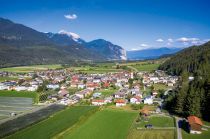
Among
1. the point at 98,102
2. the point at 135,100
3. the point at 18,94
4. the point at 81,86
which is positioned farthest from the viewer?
the point at 81,86

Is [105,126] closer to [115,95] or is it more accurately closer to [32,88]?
[115,95]

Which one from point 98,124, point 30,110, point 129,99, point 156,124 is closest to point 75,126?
point 98,124

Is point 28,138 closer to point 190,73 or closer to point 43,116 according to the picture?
point 43,116

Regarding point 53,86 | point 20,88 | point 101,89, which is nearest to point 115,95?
point 101,89

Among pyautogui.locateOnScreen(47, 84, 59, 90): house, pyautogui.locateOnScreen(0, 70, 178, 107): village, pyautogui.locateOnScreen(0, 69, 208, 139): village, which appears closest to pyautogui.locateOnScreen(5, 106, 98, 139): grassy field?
pyautogui.locateOnScreen(0, 69, 208, 139): village

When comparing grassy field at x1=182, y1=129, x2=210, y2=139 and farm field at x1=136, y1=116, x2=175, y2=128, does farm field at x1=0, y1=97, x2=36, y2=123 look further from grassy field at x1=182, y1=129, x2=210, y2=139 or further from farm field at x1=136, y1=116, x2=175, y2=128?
grassy field at x1=182, y1=129, x2=210, y2=139

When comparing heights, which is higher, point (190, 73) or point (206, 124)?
point (190, 73)
